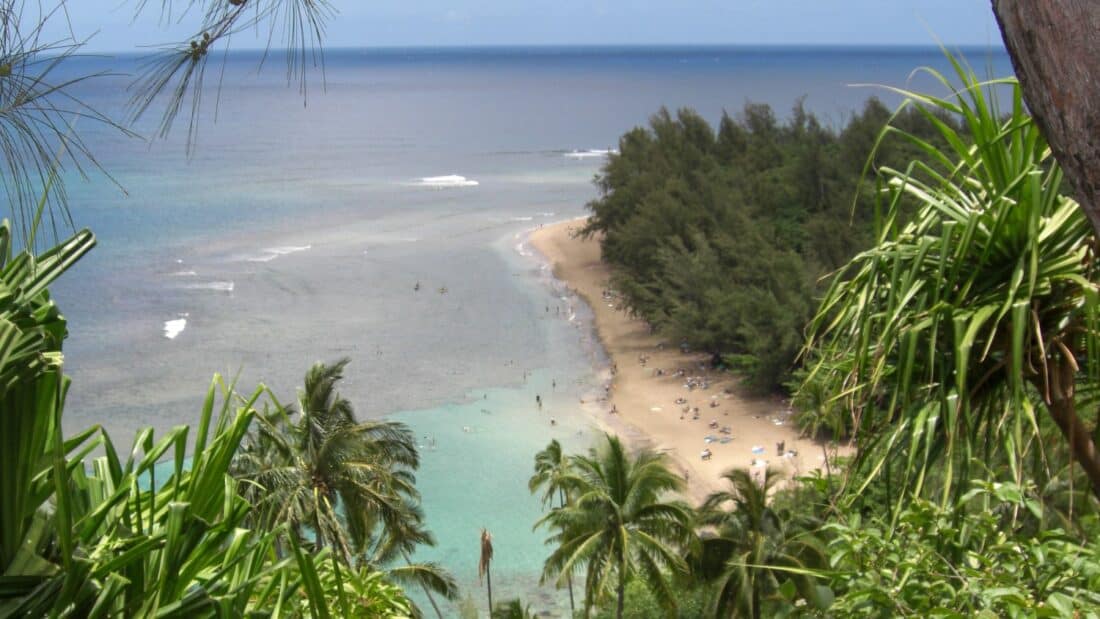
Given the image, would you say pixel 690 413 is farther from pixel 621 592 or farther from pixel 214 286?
pixel 214 286

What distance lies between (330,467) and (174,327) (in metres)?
22.0

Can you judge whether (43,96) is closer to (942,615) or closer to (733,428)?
(942,615)

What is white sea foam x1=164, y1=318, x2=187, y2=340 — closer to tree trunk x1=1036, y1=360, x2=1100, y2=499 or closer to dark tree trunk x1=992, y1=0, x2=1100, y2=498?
tree trunk x1=1036, y1=360, x2=1100, y2=499

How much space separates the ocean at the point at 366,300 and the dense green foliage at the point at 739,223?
10.5ft

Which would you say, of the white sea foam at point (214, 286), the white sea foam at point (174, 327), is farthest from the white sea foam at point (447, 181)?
the white sea foam at point (174, 327)

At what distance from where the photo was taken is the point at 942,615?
8.44 feet

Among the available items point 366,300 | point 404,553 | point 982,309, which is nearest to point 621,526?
point 404,553

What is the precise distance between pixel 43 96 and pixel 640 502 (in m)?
12.3

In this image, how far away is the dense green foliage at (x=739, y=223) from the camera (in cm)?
2934

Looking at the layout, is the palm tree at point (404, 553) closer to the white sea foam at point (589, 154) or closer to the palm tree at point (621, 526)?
the palm tree at point (621, 526)

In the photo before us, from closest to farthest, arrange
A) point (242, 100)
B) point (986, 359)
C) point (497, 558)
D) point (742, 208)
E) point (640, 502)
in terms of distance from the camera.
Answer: point (986, 359)
point (640, 502)
point (497, 558)
point (742, 208)
point (242, 100)

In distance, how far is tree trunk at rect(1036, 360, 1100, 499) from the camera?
10.9 ft

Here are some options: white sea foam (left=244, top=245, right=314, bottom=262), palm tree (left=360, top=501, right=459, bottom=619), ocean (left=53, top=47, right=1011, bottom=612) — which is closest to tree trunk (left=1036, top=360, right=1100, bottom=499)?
ocean (left=53, top=47, right=1011, bottom=612)

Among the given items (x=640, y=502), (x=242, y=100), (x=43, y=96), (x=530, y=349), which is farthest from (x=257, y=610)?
(x=242, y=100)
